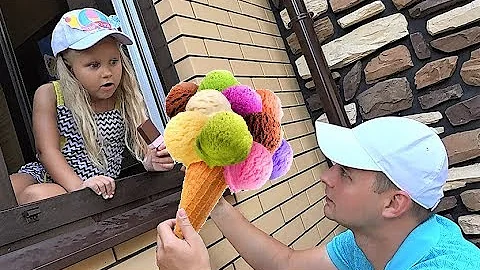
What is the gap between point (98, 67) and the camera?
5.40 feet

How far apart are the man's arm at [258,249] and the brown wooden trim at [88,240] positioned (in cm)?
15

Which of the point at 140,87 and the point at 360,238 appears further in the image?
the point at 140,87

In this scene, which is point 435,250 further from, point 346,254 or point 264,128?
point 264,128

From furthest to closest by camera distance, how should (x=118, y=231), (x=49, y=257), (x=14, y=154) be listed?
(x=14, y=154) → (x=118, y=231) → (x=49, y=257)

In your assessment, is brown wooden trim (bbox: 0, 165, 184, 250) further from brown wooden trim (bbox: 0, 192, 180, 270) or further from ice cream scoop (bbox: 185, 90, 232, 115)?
ice cream scoop (bbox: 185, 90, 232, 115)

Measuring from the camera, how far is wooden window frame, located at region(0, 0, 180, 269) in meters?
1.11

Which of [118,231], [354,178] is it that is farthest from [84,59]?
[354,178]

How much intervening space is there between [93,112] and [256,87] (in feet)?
2.96

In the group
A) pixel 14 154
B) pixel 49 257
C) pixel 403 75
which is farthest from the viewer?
pixel 403 75

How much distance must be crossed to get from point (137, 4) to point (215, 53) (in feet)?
1.14

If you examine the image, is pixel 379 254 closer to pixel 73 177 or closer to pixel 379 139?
pixel 379 139

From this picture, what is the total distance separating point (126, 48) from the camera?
5.89 ft

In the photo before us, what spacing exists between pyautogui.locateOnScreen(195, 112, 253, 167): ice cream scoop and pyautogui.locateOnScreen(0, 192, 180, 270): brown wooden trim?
16.0 inches

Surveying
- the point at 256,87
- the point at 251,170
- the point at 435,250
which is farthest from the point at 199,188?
the point at 256,87
